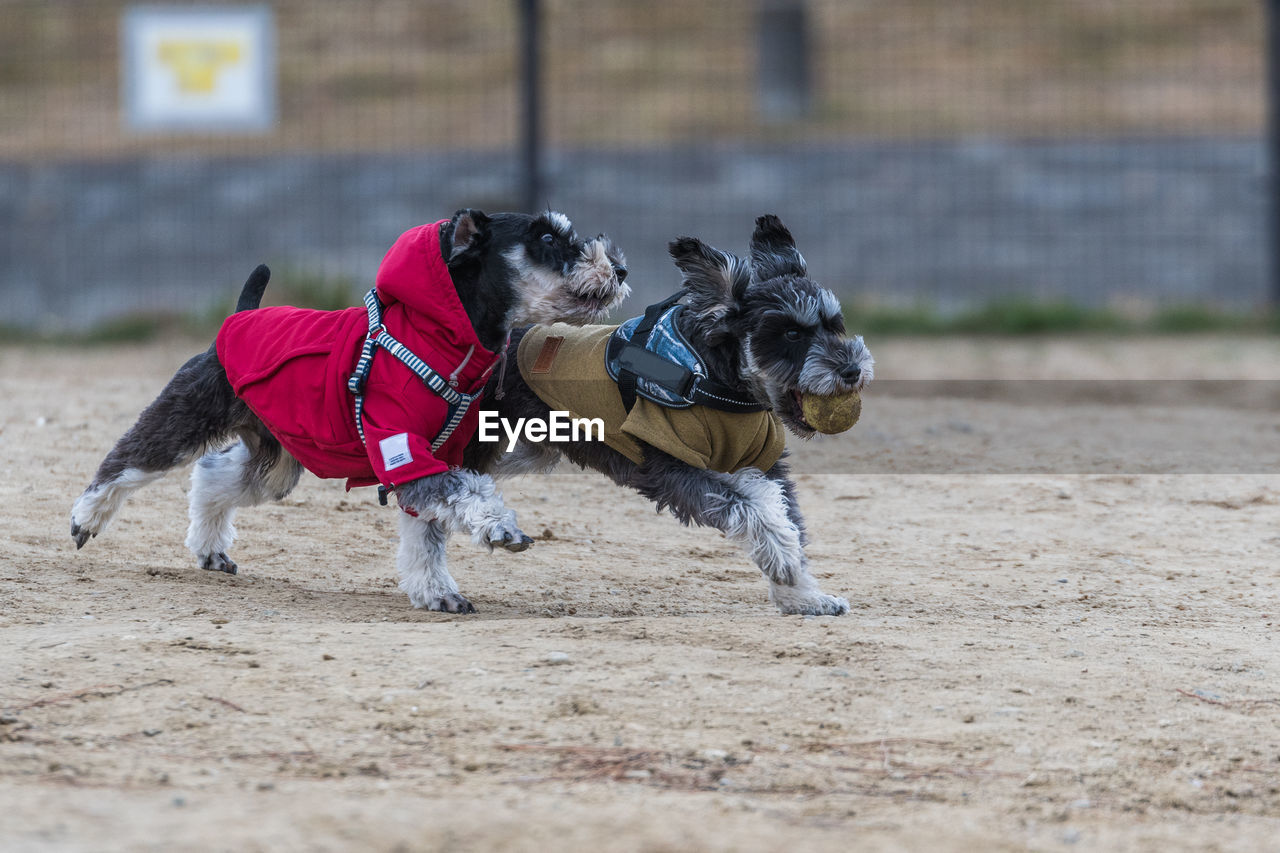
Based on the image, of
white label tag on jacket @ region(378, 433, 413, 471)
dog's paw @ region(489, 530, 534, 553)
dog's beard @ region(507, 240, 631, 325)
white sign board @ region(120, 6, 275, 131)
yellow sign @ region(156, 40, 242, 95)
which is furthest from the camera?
yellow sign @ region(156, 40, 242, 95)

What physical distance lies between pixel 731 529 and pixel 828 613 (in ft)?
1.43

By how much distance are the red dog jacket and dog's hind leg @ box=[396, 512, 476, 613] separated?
21cm

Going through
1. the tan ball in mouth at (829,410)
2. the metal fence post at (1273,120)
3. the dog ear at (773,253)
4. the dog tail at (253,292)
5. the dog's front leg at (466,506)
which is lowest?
the dog's front leg at (466,506)

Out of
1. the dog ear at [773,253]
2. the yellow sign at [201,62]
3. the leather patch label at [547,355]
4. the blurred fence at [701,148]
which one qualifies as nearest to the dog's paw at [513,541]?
the leather patch label at [547,355]

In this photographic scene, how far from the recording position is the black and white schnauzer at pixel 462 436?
4.51 metres

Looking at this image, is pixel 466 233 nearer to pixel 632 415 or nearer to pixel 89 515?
pixel 632 415

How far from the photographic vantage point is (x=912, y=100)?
2012 cm

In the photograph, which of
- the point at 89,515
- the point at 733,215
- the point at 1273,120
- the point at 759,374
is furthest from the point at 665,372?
the point at 733,215

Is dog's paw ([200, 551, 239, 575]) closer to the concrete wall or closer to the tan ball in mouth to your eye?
the tan ball in mouth

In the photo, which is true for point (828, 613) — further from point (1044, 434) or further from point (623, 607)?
point (1044, 434)

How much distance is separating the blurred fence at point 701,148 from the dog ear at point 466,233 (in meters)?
7.44

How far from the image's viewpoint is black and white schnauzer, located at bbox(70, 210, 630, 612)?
14.8ft

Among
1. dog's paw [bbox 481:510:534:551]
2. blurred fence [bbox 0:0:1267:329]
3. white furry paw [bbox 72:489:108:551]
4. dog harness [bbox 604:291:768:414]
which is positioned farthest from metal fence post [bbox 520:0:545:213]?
dog's paw [bbox 481:510:534:551]

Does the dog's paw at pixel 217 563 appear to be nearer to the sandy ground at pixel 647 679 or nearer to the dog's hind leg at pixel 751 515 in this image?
the sandy ground at pixel 647 679
